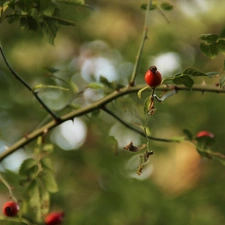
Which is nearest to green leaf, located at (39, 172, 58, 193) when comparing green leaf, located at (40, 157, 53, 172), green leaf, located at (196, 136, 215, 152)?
green leaf, located at (40, 157, 53, 172)

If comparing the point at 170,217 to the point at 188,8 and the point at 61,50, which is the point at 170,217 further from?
the point at 188,8

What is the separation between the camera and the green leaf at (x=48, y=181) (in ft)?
4.41

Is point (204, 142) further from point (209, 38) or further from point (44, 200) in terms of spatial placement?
point (44, 200)

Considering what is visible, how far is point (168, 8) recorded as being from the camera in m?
1.56

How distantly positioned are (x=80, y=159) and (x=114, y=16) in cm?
204

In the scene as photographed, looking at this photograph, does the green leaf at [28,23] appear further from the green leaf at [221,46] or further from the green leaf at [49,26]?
the green leaf at [221,46]

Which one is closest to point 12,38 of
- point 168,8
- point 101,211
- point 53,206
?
point 53,206

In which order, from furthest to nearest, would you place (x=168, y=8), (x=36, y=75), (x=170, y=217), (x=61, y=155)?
1. (x=36, y=75)
2. (x=61, y=155)
3. (x=170, y=217)
4. (x=168, y=8)

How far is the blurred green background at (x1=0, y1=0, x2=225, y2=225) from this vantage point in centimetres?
265

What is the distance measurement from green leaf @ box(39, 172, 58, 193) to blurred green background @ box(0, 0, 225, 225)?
7.1 inches

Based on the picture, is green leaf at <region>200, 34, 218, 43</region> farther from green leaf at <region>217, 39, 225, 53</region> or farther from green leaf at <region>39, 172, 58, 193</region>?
green leaf at <region>39, 172, 58, 193</region>

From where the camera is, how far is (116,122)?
3396 mm

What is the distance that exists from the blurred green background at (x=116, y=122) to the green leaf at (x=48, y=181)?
180 mm

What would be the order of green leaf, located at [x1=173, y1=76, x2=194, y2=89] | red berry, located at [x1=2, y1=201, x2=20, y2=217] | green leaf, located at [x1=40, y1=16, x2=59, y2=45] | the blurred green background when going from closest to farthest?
1. green leaf, located at [x1=173, y1=76, x2=194, y2=89]
2. green leaf, located at [x1=40, y1=16, x2=59, y2=45]
3. red berry, located at [x1=2, y1=201, x2=20, y2=217]
4. the blurred green background
